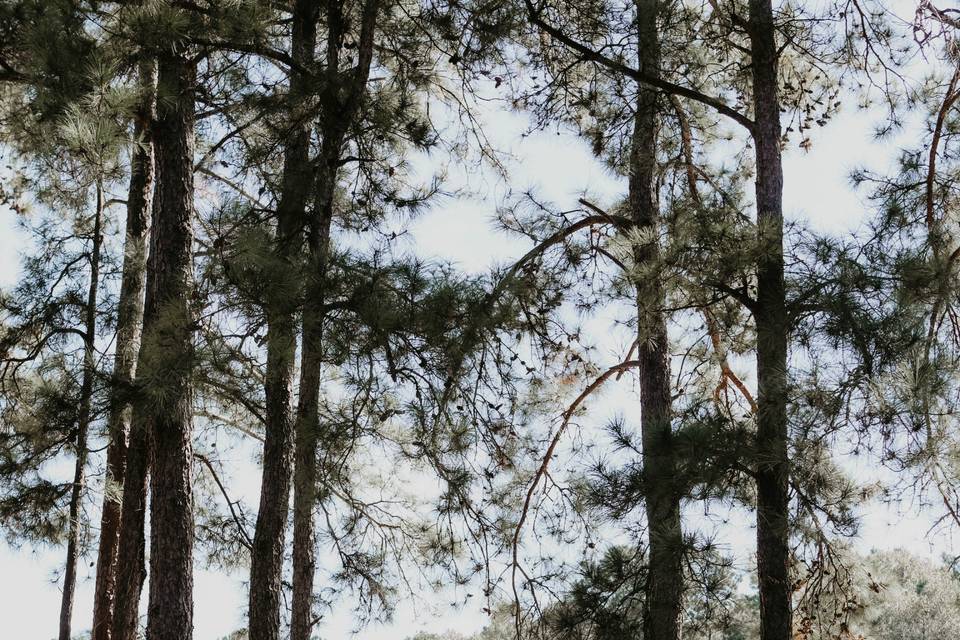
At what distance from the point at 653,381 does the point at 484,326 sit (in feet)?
4.97

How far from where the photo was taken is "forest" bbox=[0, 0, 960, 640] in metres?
4.25

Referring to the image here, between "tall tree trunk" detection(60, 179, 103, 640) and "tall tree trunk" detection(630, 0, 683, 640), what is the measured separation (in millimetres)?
2466

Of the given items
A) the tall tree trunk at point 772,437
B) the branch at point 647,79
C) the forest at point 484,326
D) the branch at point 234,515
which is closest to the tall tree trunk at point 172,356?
the forest at point 484,326

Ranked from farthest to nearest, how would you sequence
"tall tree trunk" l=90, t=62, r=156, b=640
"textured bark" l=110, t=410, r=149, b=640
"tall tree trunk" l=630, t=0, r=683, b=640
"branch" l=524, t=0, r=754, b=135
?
"tall tree trunk" l=90, t=62, r=156, b=640 < "textured bark" l=110, t=410, r=149, b=640 < "branch" l=524, t=0, r=754, b=135 < "tall tree trunk" l=630, t=0, r=683, b=640

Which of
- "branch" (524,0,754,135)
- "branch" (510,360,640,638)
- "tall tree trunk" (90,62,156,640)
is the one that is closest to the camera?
"branch" (524,0,754,135)

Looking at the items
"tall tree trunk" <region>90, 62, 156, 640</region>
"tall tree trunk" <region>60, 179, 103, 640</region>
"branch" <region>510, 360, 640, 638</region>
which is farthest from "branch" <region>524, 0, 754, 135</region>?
"tall tree trunk" <region>60, 179, 103, 640</region>

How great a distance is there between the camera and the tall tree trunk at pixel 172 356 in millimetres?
4289

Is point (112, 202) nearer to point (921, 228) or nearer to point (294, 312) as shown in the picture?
point (294, 312)

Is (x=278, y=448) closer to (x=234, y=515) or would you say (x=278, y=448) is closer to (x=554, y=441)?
(x=554, y=441)

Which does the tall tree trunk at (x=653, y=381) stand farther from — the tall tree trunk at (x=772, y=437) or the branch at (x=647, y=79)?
the tall tree trunk at (x=772, y=437)

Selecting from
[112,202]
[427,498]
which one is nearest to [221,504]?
[427,498]

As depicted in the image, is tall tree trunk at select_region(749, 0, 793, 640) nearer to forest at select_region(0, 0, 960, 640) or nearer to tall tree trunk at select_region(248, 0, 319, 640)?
forest at select_region(0, 0, 960, 640)

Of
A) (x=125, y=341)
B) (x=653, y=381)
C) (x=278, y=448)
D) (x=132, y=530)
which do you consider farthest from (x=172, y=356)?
(x=653, y=381)

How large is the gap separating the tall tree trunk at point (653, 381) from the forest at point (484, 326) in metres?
0.02
